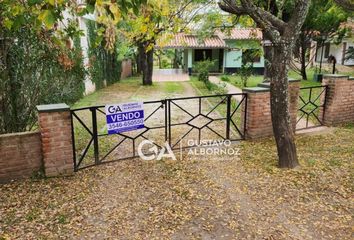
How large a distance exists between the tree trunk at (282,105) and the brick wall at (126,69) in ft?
65.1

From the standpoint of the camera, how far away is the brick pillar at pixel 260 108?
6.39 metres

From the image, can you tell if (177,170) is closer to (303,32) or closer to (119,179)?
(119,179)

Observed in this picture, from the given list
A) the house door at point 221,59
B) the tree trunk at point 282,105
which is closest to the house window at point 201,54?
the house door at point 221,59

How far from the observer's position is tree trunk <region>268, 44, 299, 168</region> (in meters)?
4.71

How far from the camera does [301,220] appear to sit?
355cm

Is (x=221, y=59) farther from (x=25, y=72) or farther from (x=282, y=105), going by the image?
(x=25, y=72)

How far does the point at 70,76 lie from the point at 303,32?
1479 cm

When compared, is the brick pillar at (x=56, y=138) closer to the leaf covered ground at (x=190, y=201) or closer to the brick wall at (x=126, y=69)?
the leaf covered ground at (x=190, y=201)

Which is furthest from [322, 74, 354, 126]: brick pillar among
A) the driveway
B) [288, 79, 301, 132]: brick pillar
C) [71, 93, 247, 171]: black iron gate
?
the driveway

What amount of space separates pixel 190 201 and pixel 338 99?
5.75 m

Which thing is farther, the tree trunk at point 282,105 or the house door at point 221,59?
the house door at point 221,59

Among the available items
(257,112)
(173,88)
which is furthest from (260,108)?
(173,88)

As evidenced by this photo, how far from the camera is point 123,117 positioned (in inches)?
210

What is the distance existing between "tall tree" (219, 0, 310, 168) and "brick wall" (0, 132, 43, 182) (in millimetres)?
3896
